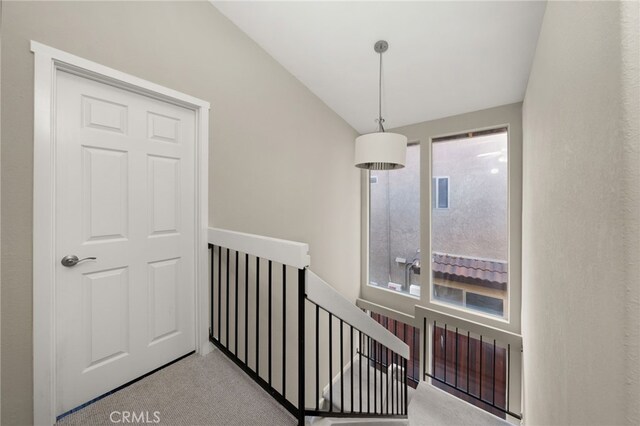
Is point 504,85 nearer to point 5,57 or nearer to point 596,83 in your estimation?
point 596,83

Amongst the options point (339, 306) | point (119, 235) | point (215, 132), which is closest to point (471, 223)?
point (339, 306)

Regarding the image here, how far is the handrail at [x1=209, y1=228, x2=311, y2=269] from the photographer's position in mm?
1160

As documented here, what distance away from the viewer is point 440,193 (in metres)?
3.34

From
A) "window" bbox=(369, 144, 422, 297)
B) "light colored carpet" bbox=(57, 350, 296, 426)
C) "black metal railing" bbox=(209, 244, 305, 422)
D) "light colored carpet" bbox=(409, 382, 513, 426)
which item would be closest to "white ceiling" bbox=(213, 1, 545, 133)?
"window" bbox=(369, 144, 422, 297)

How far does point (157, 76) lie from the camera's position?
1.68 meters

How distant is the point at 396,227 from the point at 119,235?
128 inches

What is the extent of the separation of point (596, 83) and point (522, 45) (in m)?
1.87

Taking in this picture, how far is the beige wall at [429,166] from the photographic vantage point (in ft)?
9.15

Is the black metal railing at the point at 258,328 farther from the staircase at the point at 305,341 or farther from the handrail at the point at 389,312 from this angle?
the handrail at the point at 389,312

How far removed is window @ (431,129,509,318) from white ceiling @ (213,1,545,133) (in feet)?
1.69

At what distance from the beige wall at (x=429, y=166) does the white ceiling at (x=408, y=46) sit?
6.2 inches

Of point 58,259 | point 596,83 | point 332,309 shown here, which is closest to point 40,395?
point 58,259

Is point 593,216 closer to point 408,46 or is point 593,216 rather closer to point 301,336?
point 301,336

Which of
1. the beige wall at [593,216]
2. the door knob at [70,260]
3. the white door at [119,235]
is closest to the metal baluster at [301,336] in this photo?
the beige wall at [593,216]
